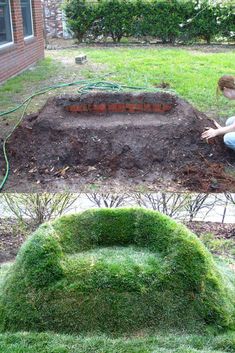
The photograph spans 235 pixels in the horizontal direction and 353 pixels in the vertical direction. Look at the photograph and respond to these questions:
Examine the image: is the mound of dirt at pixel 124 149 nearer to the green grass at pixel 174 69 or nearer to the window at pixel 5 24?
the green grass at pixel 174 69

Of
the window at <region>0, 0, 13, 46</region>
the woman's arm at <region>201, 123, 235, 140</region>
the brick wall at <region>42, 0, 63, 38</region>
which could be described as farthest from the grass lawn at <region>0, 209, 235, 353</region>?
the brick wall at <region>42, 0, 63, 38</region>

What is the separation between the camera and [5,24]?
11523 millimetres

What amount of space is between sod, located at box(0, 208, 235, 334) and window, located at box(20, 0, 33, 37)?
462 inches

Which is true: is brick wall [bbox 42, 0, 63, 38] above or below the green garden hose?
above

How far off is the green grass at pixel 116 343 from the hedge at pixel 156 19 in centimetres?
1596

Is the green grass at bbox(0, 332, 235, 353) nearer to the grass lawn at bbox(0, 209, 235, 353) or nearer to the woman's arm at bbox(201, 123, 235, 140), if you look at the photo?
the grass lawn at bbox(0, 209, 235, 353)

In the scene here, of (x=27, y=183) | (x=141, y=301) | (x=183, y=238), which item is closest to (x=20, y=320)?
(x=141, y=301)

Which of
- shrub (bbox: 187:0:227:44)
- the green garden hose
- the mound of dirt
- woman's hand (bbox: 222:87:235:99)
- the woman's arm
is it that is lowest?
the mound of dirt

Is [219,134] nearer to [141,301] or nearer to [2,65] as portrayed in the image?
[141,301]

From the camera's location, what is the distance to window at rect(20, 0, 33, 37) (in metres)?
13.2

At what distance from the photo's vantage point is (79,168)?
240 inches

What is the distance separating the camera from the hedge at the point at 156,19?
1717 cm

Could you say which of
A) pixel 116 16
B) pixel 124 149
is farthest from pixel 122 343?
pixel 116 16

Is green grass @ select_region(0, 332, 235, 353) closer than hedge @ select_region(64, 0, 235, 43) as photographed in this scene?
Yes
